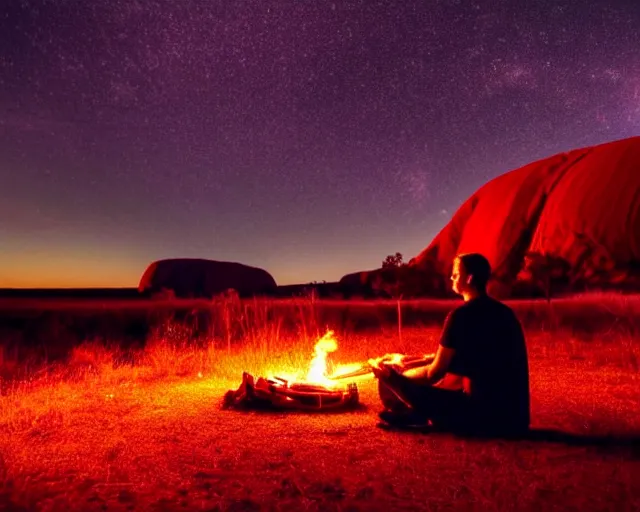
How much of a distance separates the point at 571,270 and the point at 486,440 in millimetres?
24416

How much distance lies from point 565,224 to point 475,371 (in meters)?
25.5

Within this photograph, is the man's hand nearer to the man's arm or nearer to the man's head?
the man's arm

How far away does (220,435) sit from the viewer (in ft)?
16.8

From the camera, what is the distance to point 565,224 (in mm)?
27672

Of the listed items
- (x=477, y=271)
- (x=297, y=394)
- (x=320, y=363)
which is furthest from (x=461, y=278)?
(x=320, y=363)

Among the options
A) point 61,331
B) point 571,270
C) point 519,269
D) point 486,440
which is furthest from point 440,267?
point 486,440

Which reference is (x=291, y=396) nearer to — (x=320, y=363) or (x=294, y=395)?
(x=294, y=395)

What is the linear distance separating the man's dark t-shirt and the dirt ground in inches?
14.9

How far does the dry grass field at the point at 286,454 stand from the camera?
354 centimetres

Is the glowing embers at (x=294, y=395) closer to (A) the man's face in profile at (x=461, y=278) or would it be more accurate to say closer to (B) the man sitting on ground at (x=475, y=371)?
(B) the man sitting on ground at (x=475, y=371)

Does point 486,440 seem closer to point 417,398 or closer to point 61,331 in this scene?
point 417,398

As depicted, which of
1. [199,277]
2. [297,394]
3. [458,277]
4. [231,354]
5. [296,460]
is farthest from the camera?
[199,277]

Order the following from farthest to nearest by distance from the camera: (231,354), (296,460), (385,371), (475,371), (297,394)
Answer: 1. (231,354)
2. (297,394)
3. (385,371)
4. (475,371)
5. (296,460)

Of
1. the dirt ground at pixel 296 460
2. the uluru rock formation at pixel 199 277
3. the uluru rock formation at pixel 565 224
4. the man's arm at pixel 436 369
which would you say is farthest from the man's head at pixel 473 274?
the uluru rock formation at pixel 199 277
